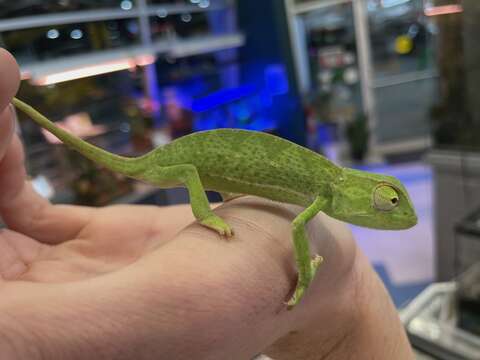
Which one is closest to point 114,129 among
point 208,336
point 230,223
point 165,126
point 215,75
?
point 165,126

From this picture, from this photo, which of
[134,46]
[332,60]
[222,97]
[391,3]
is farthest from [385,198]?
[332,60]

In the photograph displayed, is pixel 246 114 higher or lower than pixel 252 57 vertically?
lower

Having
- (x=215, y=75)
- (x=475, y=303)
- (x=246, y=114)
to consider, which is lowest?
(x=475, y=303)

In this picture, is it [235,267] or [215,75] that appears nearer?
[235,267]

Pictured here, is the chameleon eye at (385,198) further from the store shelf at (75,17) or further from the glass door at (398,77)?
the glass door at (398,77)

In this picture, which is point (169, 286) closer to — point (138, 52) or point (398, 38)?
point (138, 52)

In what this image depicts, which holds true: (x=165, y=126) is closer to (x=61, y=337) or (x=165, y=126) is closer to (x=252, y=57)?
(x=252, y=57)

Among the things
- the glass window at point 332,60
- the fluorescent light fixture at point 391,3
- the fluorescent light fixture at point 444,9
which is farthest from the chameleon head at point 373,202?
the glass window at point 332,60

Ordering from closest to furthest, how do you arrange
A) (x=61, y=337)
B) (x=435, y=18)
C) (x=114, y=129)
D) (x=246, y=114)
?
(x=61, y=337)
(x=114, y=129)
(x=435, y=18)
(x=246, y=114)
